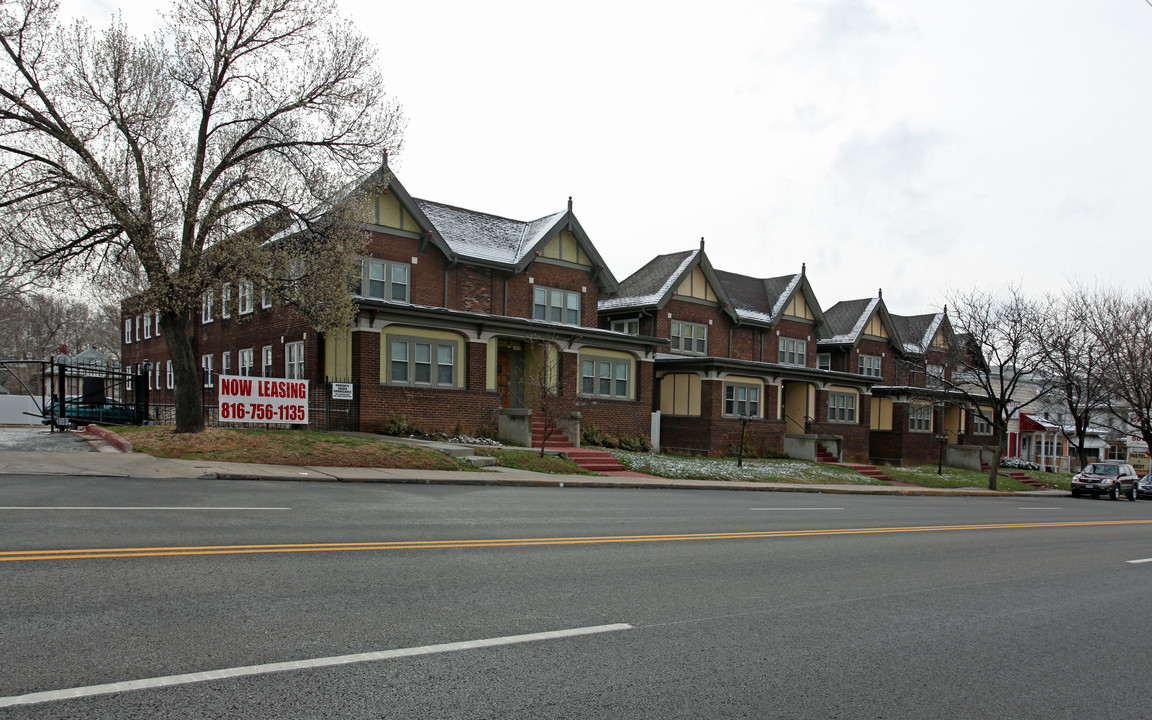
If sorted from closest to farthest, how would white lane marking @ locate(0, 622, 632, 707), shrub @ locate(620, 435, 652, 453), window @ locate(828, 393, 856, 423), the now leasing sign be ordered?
white lane marking @ locate(0, 622, 632, 707) → the now leasing sign → shrub @ locate(620, 435, 652, 453) → window @ locate(828, 393, 856, 423)

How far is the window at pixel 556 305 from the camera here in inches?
1321

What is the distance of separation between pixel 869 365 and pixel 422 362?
32677 millimetres

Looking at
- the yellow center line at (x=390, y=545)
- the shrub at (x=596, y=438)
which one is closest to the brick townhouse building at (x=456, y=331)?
the shrub at (x=596, y=438)

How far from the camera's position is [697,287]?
40.6 metres

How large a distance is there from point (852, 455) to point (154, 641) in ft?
139

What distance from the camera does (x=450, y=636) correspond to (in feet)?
18.8

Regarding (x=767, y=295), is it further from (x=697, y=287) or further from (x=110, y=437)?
(x=110, y=437)

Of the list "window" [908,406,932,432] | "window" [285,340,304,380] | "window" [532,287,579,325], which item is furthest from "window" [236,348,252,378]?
"window" [908,406,932,432]

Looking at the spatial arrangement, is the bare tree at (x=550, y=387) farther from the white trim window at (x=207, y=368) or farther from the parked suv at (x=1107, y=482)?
the parked suv at (x=1107, y=482)

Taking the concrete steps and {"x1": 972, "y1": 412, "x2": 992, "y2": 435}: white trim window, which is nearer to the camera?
the concrete steps

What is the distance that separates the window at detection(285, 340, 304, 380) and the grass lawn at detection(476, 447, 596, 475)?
322 inches

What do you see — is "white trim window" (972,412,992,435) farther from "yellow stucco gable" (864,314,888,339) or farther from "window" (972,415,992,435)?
"yellow stucco gable" (864,314,888,339)

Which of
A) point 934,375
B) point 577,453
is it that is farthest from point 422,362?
point 934,375

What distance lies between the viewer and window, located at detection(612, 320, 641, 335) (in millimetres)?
39438
